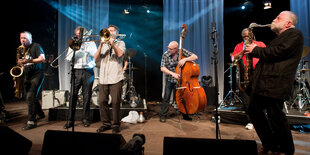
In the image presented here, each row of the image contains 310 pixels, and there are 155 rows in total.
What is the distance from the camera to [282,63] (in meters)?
2.32

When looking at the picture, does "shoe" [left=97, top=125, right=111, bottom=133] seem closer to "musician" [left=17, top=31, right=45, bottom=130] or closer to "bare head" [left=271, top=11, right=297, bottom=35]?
"musician" [left=17, top=31, right=45, bottom=130]

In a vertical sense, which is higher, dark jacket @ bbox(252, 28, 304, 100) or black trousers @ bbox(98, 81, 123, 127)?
dark jacket @ bbox(252, 28, 304, 100)

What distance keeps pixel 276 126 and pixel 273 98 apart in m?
0.37

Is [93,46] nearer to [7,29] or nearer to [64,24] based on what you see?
[64,24]

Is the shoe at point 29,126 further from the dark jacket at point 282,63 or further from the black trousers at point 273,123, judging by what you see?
the dark jacket at point 282,63

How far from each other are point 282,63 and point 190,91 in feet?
5.32

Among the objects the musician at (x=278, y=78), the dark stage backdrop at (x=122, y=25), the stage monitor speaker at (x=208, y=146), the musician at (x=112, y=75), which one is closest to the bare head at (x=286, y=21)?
the musician at (x=278, y=78)

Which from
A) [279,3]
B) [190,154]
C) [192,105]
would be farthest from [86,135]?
[279,3]

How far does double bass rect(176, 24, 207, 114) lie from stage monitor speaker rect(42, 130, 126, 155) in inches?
78.3

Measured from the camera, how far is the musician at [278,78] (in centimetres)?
229

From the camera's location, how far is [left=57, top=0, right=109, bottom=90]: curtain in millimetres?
7688

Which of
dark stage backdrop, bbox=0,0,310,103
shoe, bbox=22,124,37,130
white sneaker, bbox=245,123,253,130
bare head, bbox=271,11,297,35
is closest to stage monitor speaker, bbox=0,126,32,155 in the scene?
shoe, bbox=22,124,37,130

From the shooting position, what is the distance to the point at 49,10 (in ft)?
29.2

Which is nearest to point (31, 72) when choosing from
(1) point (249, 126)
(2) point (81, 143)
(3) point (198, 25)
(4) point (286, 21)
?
(2) point (81, 143)
